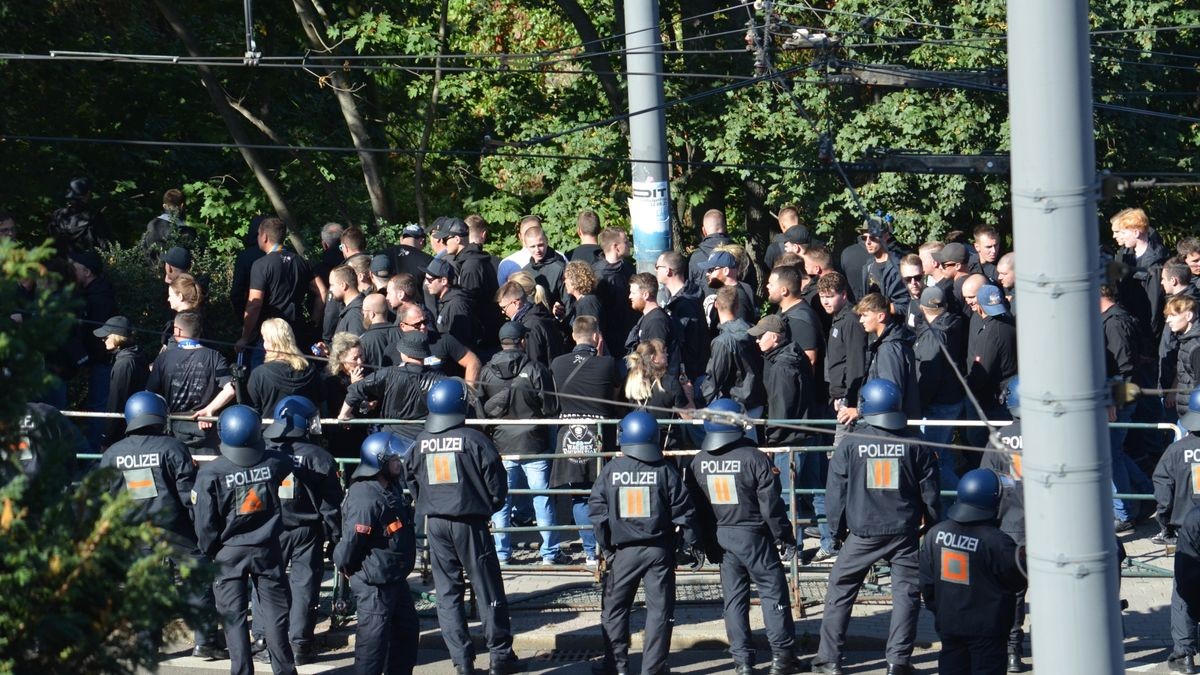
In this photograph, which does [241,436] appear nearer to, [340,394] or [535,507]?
[340,394]

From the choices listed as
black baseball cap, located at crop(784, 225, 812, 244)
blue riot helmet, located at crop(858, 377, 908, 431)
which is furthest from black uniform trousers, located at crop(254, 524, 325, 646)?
black baseball cap, located at crop(784, 225, 812, 244)

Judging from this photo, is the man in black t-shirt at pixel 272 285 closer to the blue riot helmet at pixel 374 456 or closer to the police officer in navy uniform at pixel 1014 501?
the blue riot helmet at pixel 374 456

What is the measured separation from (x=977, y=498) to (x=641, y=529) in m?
2.31

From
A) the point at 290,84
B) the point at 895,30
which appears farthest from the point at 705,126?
the point at 290,84

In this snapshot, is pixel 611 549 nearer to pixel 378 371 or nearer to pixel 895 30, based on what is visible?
pixel 378 371

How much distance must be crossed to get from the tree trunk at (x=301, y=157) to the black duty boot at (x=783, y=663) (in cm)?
1079

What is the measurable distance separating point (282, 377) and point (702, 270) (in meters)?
4.04

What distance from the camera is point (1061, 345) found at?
678 cm

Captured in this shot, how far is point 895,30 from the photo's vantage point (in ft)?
58.0

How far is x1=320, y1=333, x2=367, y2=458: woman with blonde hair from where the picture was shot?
41.0ft

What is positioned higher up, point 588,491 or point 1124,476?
point 588,491

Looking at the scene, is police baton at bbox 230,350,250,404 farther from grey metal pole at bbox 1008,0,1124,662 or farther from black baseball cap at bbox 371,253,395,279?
grey metal pole at bbox 1008,0,1124,662

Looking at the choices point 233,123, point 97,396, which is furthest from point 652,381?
point 233,123

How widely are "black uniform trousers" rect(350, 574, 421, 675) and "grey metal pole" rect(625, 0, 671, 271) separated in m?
4.56
